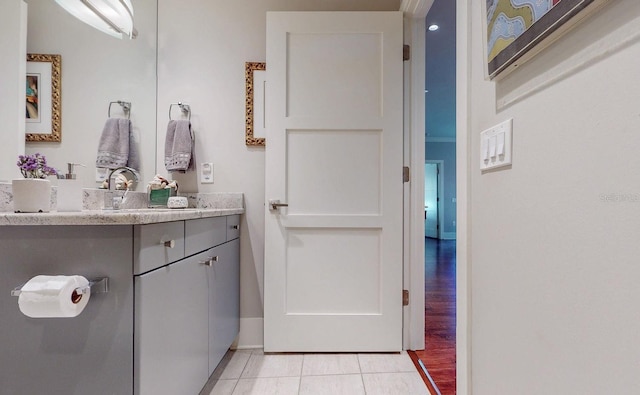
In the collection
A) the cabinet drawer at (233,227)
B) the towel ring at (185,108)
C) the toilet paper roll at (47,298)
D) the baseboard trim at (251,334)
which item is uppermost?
the towel ring at (185,108)

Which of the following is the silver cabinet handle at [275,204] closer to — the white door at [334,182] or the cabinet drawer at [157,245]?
the white door at [334,182]

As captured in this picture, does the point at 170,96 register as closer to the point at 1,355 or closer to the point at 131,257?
the point at 131,257

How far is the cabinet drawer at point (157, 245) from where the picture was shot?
79 centimetres

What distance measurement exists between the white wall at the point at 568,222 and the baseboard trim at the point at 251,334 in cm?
136

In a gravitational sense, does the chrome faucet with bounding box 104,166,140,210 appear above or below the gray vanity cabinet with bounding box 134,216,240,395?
above

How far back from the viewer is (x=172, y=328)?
0.97 metres

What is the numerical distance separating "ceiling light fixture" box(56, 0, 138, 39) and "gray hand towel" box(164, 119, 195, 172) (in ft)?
1.70

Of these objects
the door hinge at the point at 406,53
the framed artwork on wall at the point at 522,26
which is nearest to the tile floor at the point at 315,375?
the framed artwork on wall at the point at 522,26

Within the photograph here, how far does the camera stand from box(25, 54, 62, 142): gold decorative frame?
1.09m

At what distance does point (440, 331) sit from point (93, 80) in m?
2.59

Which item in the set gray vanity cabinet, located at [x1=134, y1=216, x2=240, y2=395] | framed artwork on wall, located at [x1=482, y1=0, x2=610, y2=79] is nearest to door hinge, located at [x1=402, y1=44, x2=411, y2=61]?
framed artwork on wall, located at [x1=482, y1=0, x2=610, y2=79]

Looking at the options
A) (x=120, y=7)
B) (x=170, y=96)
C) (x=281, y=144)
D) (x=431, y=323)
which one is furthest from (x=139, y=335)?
(x=431, y=323)

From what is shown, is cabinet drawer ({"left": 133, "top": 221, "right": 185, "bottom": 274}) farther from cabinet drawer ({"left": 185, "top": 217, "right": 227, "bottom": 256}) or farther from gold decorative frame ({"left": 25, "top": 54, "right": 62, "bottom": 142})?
gold decorative frame ({"left": 25, "top": 54, "right": 62, "bottom": 142})

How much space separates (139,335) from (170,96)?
5.03ft
